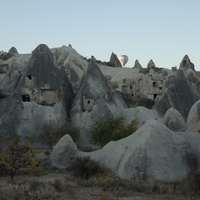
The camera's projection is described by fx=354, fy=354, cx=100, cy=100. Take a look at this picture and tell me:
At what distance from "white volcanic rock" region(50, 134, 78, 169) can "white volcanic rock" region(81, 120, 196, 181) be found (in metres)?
4.94

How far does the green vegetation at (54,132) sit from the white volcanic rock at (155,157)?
36.4 feet

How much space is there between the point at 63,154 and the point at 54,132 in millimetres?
6566

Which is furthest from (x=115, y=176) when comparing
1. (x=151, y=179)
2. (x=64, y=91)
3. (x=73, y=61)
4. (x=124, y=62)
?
(x=124, y=62)

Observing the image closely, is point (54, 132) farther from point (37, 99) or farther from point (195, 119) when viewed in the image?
point (195, 119)

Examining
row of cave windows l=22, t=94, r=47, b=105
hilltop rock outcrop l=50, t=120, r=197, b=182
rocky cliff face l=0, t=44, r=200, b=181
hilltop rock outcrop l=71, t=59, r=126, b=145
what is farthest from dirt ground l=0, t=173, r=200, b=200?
row of cave windows l=22, t=94, r=47, b=105

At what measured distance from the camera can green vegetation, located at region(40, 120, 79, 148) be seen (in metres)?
27.6

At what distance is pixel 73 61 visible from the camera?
60031 millimetres

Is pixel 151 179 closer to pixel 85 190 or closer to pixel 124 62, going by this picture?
pixel 85 190

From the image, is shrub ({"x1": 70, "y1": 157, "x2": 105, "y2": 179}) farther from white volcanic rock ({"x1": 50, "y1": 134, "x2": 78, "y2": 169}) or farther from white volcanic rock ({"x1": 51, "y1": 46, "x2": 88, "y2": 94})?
white volcanic rock ({"x1": 51, "y1": 46, "x2": 88, "y2": 94})

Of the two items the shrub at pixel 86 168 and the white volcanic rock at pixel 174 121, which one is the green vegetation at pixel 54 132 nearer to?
the white volcanic rock at pixel 174 121

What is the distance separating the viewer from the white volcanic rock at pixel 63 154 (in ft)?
70.6

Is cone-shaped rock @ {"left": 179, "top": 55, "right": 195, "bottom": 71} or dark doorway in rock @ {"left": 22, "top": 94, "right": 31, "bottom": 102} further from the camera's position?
cone-shaped rock @ {"left": 179, "top": 55, "right": 195, "bottom": 71}

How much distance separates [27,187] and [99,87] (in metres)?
18.4

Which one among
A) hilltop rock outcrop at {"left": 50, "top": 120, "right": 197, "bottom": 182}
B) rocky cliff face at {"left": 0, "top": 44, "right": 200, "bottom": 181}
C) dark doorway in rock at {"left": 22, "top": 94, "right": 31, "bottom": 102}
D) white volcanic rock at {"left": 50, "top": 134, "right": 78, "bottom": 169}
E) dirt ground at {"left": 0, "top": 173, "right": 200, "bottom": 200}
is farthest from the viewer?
dark doorway in rock at {"left": 22, "top": 94, "right": 31, "bottom": 102}
